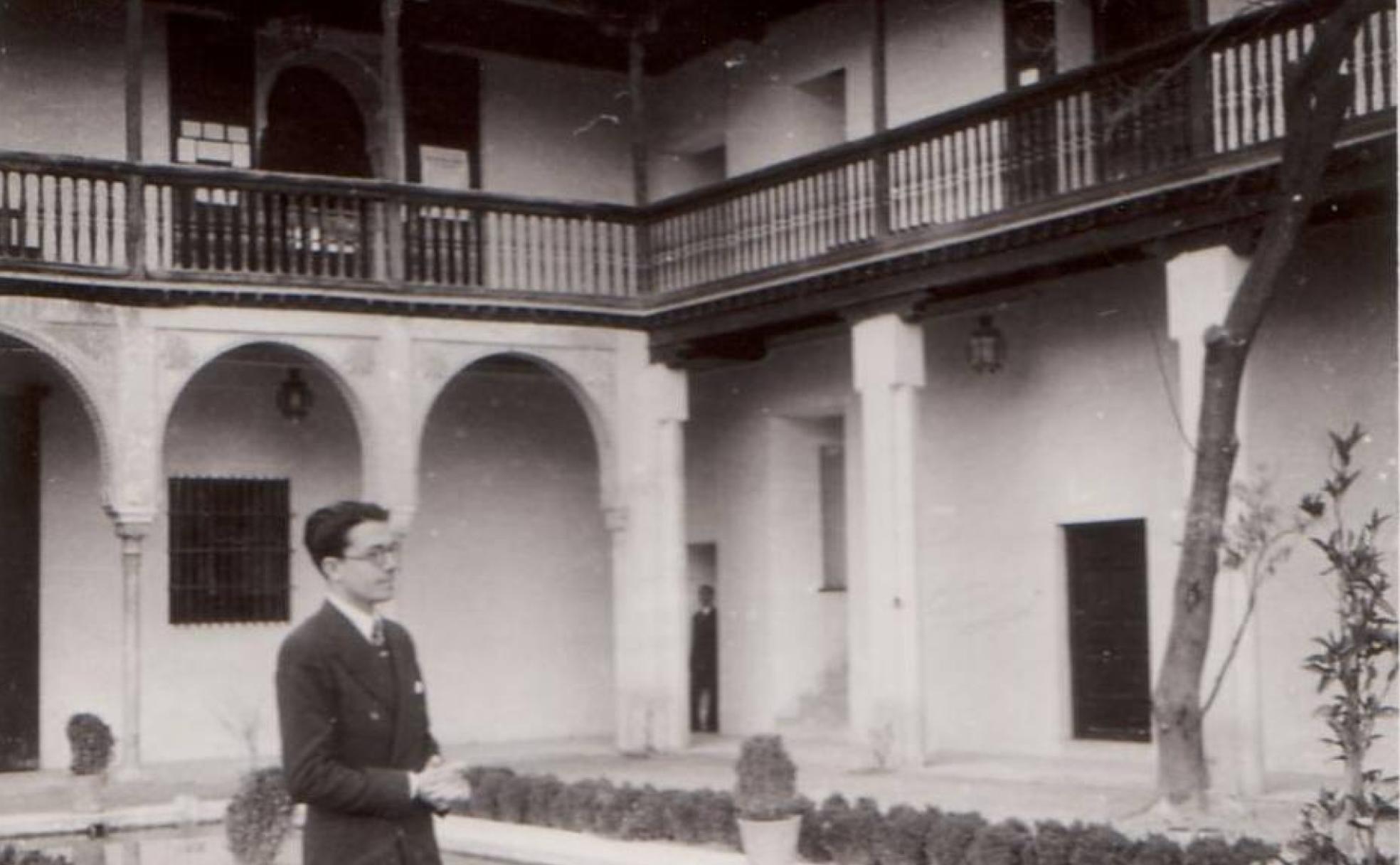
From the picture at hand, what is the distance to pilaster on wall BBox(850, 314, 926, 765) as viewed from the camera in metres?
17.7

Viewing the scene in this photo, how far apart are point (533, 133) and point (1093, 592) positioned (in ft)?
27.7

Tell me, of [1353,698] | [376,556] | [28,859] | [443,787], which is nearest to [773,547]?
[28,859]

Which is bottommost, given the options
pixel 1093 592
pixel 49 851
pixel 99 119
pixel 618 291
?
pixel 49 851

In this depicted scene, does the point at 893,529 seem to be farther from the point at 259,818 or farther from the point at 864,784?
the point at 259,818

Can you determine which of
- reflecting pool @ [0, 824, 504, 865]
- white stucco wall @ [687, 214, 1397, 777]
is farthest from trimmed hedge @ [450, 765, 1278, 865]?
white stucco wall @ [687, 214, 1397, 777]

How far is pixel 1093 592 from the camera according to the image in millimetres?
18281

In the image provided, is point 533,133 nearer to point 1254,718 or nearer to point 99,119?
point 99,119

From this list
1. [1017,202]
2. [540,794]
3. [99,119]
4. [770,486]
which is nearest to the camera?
[540,794]

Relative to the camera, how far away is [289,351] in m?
18.8

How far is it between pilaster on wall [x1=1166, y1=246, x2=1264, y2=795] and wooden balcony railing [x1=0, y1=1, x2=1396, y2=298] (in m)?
0.74

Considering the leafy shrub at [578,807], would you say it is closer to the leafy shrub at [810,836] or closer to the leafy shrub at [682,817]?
the leafy shrub at [682,817]

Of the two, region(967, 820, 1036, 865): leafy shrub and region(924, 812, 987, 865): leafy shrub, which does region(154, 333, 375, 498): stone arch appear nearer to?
region(924, 812, 987, 865): leafy shrub

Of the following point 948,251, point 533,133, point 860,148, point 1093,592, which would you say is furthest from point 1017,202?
point 533,133

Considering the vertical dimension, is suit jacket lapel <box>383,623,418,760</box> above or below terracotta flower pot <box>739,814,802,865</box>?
above
